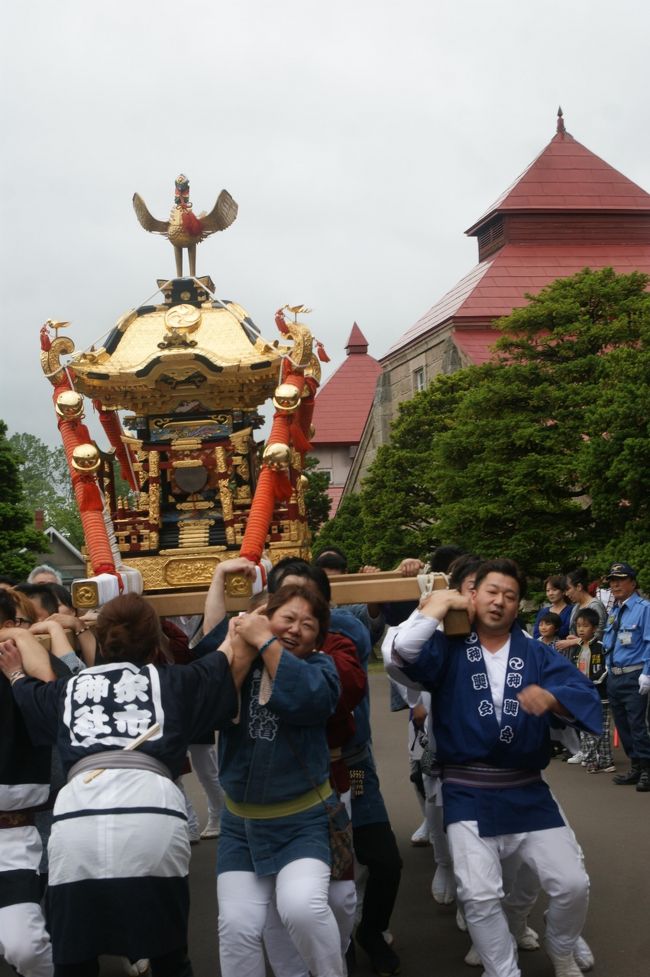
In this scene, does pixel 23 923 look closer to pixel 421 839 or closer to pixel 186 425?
pixel 421 839

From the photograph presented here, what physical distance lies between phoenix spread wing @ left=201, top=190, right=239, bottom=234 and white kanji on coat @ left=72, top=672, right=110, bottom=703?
6851 mm

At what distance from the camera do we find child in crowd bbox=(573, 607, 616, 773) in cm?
1070

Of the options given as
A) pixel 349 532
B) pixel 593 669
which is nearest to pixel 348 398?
pixel 349 532

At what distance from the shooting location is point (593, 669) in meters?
10.7

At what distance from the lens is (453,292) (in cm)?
4181

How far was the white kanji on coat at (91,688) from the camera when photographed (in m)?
3.70

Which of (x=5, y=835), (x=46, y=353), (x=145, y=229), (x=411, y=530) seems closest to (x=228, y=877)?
(x=5, y=835)

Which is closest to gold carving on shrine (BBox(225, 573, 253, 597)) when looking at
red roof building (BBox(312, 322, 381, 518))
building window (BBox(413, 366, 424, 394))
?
building window (BBox(413, 366, 424, 394))

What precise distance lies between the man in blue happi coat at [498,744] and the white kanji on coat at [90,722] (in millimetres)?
1364

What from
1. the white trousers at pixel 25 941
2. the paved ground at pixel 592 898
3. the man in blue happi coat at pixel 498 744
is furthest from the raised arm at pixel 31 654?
the paved ground at pixel 592 898

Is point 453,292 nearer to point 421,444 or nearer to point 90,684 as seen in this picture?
point 421,444

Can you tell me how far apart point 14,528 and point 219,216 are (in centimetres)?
1778

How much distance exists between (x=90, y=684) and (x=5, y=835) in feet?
3.68

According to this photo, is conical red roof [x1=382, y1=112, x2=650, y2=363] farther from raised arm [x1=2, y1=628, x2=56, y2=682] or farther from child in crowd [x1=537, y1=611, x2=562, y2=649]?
raised arm [x1=2, y1=628, x2=56, y2=682]
